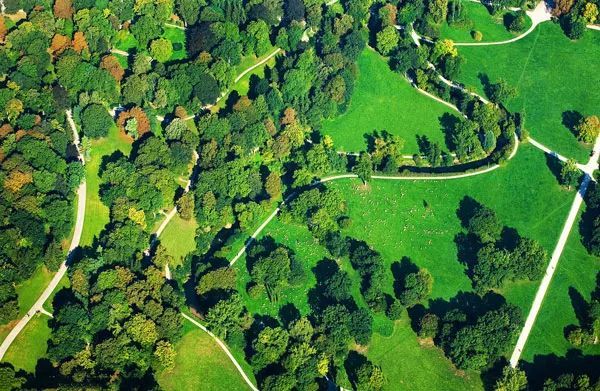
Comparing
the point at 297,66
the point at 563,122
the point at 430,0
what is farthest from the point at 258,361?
the point at 430,0

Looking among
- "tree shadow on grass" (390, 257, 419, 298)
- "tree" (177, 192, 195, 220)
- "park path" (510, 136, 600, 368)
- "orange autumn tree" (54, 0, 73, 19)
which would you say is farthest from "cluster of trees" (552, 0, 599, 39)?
"orange autumn tree" (54, 0, 73, 19)

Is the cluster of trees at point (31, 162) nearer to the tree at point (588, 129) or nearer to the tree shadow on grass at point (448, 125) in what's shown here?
the tree shadow on grass at point (448, 125)

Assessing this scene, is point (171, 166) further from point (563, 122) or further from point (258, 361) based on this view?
point (563, 122)

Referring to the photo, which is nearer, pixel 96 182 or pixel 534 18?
pixel 96 182

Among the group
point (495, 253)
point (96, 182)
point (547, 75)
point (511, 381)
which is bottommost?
point (511, 381)

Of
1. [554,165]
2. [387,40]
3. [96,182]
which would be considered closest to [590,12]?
[554,165]

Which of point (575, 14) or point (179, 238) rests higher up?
point (575, 14)

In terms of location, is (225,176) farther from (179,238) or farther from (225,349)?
(225,349)
